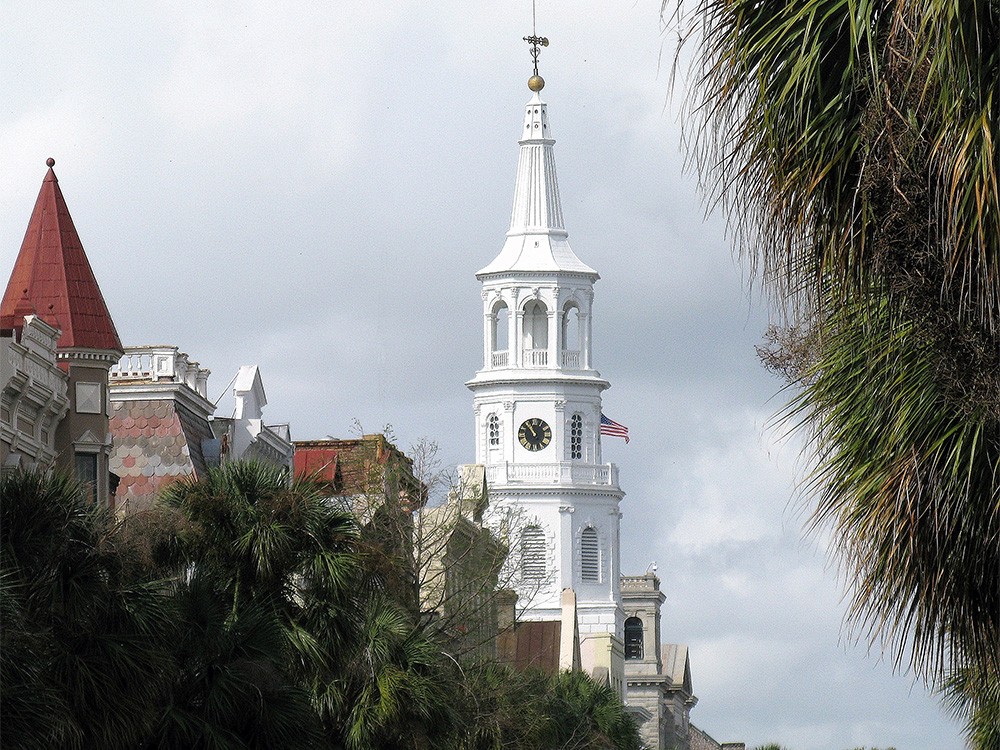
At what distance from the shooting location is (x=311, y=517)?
30297 millimetres

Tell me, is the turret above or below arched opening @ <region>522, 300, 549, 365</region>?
below

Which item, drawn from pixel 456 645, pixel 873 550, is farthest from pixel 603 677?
pixel 873 550

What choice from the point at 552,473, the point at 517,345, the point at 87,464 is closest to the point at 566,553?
the point at 552,473

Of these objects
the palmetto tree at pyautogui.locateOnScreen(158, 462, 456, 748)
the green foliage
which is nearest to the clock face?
the green foliage

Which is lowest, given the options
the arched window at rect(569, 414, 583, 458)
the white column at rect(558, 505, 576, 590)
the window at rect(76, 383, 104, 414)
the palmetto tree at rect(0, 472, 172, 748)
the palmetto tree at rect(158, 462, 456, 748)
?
the palmetto tree at rect(0, 472, 172, 748)

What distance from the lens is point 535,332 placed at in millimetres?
131125

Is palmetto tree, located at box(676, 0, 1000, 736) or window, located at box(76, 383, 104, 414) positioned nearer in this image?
palmetto tree, located at box(676, 0, 1000, 736)

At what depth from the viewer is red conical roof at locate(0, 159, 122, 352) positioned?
40.7 m

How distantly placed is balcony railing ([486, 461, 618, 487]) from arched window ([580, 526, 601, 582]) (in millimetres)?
2939

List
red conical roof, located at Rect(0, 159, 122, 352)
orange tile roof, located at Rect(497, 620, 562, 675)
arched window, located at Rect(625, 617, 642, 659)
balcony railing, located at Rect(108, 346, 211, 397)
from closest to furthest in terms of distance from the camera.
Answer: red conical roof, located at Rect(0, 159, 122, 352)
balcony railing, located at Rect(108, 346, 211, 397)
orange tile roof, located at Rect(497, 620, 562, 675)
arched window, located at Rect(625, 617, 642, 659)

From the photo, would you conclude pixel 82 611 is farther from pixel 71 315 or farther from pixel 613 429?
pixel 613 429

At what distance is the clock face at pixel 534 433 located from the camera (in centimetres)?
12925

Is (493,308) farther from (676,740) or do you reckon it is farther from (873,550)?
(873,550)

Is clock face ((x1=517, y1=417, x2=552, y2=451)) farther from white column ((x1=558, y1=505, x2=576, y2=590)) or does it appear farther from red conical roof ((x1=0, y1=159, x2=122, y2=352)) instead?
red conical roof ((x1=0, y1=159, x2=122, y2=352))
